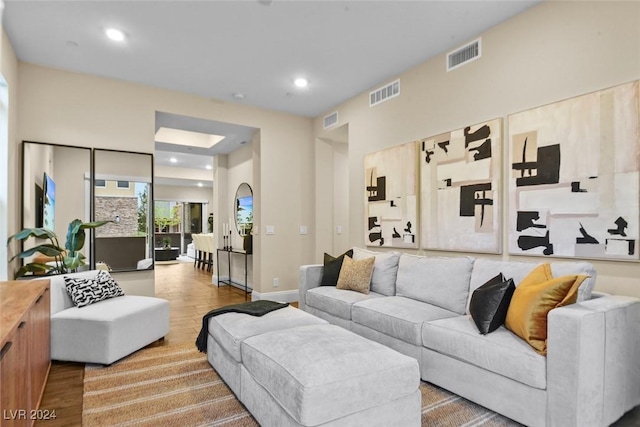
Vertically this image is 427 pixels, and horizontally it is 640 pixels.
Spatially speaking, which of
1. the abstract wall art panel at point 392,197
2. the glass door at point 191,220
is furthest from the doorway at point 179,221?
the abstract wall art panel at point 392,197

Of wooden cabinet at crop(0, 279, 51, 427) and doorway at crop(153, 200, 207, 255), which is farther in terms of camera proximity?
doorway at crop(153, 200, 207, 255)

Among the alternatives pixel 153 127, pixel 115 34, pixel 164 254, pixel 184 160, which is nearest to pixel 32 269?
pixel 153 127

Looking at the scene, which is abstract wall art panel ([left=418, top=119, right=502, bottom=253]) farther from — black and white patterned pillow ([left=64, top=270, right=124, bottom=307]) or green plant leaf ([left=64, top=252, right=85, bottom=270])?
green plant leaf ([left=64, top=252, right=85, bottom=270])

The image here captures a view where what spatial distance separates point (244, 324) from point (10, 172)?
2997 mm

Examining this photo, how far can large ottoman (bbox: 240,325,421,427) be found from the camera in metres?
1.67

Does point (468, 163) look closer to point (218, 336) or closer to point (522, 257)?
point (522, 257)

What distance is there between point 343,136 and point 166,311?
12.1ft

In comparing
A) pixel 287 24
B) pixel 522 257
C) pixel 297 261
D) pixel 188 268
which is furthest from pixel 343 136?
pixel 188 268

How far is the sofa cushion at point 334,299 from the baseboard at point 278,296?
1563 millimetres

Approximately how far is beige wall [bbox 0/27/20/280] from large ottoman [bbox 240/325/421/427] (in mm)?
2966

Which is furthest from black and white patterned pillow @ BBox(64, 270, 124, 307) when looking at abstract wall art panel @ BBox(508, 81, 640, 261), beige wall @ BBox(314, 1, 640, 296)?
abstract wall art panel @ BBox(508, 81, 640, 261)

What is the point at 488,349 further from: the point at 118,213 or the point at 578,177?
the point at 118,213

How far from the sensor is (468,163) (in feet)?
11.2

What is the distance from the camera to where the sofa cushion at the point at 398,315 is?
2.68 meters
